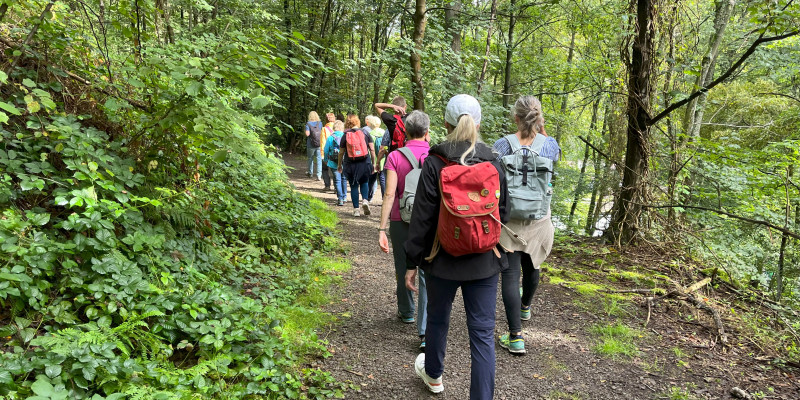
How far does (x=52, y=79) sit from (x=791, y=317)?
26.6 feet

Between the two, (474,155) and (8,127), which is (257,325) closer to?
(474,155)

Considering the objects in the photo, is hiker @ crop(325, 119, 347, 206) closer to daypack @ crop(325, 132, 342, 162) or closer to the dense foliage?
daypack @ crop(325, 132, 342, 162)

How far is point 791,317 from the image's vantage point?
480cm

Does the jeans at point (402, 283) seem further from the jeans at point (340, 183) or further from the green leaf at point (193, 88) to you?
the jeans at point (340, 183)

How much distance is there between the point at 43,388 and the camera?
196 cm

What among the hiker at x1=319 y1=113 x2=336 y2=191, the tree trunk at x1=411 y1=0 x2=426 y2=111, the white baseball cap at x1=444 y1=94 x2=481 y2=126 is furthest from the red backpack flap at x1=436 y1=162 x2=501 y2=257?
the hiker at x1=319 y1=113 x2=336 y2=191

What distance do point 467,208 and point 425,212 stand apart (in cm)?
28

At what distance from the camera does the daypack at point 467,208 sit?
2.42 metres

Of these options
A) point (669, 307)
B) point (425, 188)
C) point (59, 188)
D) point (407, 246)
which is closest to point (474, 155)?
point (425, 188)

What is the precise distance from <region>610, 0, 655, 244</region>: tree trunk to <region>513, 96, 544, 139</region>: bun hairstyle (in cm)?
358

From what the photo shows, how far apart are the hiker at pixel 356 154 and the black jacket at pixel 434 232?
535 centimetres

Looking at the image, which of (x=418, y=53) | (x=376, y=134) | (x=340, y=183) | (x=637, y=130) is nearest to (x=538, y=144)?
(x=637, y=130)

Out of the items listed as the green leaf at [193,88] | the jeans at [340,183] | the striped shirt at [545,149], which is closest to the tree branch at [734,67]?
the striped shirt at [545,149]

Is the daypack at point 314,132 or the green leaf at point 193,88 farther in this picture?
the daypack at point 314,132
